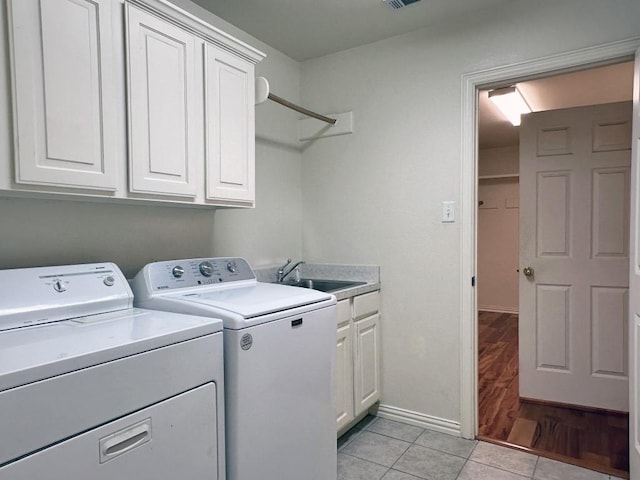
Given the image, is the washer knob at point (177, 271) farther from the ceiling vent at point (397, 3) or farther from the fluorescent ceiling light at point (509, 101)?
the fluorescent ceiling light at point (509, 101)

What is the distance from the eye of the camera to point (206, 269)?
187 centimetres

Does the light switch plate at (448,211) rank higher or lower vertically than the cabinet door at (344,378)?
higher

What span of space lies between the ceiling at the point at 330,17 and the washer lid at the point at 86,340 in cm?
168

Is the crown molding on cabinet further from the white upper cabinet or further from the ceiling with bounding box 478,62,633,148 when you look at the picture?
the ceiling with bounding box 478,62,633,148

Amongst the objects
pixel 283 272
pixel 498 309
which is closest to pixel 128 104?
pixel 283 272

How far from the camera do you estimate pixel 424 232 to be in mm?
2473

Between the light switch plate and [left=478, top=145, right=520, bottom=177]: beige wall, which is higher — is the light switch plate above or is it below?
below

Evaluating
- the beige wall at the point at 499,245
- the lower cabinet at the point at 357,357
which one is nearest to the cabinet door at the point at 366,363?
the lower cabinet at the point at 357,357

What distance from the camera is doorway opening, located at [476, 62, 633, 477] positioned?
90.6 inches

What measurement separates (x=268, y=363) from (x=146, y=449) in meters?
0.46

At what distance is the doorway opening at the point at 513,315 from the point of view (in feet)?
7.55

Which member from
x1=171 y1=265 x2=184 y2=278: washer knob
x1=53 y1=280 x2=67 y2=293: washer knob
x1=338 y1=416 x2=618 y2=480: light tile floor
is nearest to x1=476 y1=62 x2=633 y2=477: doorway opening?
x1=338 y1=416 x2=618 y2=480: light tile floor

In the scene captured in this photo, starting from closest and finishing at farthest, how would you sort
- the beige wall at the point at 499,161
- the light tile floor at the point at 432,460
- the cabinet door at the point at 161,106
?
the cabinet door at the point at 161,106, the light tile floor at the point at 432,460, the beige wall at the point at 499,161

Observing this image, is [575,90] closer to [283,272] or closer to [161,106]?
[283,272]
